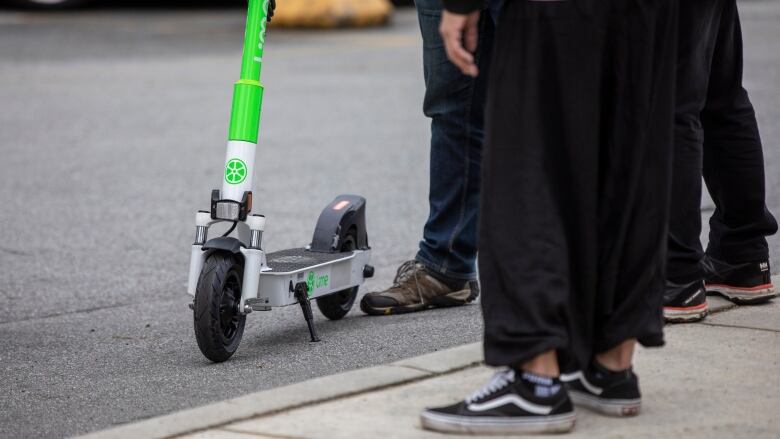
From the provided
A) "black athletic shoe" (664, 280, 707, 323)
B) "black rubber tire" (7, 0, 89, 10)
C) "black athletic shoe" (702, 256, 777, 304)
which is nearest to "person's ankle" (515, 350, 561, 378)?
"black athletic shoe" (664, 280, 707, 323)

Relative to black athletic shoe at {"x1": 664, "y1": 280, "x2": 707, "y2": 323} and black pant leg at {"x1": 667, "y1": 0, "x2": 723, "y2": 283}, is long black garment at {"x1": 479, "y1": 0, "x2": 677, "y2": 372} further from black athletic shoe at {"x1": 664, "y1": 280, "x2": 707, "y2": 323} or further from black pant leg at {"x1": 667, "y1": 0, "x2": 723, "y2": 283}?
black athletic shoe at {"x1": 664, "y1": 280, "x2": 707, "y2": 323}

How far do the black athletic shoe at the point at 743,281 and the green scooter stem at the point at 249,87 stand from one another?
1497 millimetres

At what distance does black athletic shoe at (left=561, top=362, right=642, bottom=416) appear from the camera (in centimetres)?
312

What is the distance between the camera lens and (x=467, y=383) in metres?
3.46

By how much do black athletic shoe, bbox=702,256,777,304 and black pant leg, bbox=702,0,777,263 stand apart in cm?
3

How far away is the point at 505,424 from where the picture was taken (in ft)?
9.93

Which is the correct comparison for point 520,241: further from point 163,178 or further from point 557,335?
point 163,178

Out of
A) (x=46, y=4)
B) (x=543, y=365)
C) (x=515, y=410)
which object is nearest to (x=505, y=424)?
(x=515, y=410)

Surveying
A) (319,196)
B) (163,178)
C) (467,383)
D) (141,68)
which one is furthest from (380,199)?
(141,68)

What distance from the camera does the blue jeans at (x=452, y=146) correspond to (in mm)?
4445

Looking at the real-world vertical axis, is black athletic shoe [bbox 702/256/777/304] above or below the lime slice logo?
below

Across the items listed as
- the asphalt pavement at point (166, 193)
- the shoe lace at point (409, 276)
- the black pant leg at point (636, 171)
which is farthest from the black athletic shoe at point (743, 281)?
the black pant leg at point (636, 171)

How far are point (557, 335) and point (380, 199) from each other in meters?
4.35

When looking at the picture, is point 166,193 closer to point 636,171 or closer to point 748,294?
point 748,294
